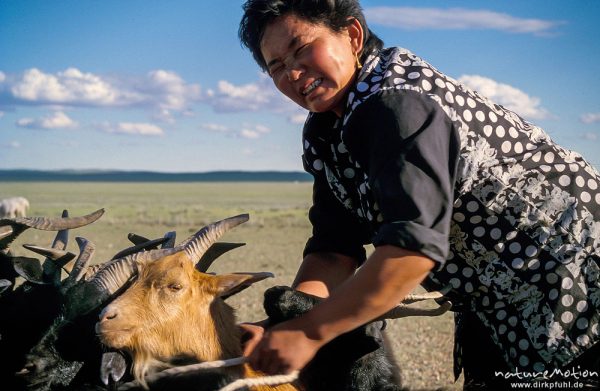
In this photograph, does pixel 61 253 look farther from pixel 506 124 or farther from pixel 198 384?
pixel 506 124

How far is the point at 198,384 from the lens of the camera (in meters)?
3.39

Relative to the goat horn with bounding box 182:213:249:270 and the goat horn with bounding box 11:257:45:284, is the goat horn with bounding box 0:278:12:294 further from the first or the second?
the goat horn with bounding box 182:213:249:270

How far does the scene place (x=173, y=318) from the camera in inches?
140

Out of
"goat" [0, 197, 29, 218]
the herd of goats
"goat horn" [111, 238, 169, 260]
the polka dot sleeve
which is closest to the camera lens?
Result: the polka dot sleeve

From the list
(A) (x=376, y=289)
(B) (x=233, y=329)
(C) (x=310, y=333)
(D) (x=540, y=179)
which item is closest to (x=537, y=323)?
(D) (x=540, y=179)

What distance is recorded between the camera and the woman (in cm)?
284

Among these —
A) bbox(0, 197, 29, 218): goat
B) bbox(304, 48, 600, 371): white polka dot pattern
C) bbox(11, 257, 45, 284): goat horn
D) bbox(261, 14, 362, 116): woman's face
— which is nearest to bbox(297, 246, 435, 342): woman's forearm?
bbox(304, 48, 600, 371): white polka dot pattern

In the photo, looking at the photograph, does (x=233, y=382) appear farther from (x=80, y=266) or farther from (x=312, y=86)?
(x=80, y=266)

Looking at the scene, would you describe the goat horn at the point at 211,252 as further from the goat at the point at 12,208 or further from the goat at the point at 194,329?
the goat at the point at 12,208

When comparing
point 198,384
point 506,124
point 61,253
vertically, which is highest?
point 506,124

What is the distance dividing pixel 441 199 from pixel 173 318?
1.56 meters

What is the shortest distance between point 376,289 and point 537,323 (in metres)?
0.86

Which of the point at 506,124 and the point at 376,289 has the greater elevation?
the point at 506,124

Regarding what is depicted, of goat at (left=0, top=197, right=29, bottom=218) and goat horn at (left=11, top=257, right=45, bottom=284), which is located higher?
goat horn at (left=11, top=257, right=45, bottom=284)
